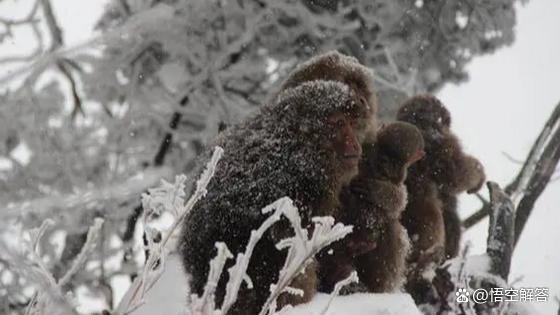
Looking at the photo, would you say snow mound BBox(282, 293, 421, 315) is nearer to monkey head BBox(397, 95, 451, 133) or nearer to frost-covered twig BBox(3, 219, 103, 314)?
frost-covered twig BBox(3, 219, 103, 314)

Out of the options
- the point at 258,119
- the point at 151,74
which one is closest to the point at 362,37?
the point at 151,74

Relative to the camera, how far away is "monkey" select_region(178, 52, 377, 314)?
218 centimetres

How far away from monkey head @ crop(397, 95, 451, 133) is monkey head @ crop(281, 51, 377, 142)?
67 centimetres

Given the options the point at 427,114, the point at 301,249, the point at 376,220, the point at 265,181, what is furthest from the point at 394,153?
the point at 301,249

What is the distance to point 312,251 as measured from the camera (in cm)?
123

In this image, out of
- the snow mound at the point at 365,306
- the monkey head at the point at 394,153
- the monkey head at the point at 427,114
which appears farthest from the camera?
the monkey head at the point at 427,114

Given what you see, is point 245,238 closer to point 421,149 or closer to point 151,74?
point 421,149

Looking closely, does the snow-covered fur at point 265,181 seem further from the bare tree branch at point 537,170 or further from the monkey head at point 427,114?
the bare tree branch at point 537,170

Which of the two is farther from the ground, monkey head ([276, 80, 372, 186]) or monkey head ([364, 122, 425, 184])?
monkey head ([276, 80, 372, 186])

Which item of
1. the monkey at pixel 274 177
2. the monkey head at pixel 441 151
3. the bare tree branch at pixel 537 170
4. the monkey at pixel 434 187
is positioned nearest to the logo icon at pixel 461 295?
the monkey at pixel 434 187

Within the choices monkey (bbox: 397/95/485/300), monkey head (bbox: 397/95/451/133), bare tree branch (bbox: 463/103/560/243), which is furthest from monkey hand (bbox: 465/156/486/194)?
bare tree branch (bbox: 463/103/560/243)

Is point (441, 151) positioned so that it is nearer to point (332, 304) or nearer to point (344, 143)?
point (344, 143)

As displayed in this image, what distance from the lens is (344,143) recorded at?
232cm

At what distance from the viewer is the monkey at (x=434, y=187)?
118 inches
